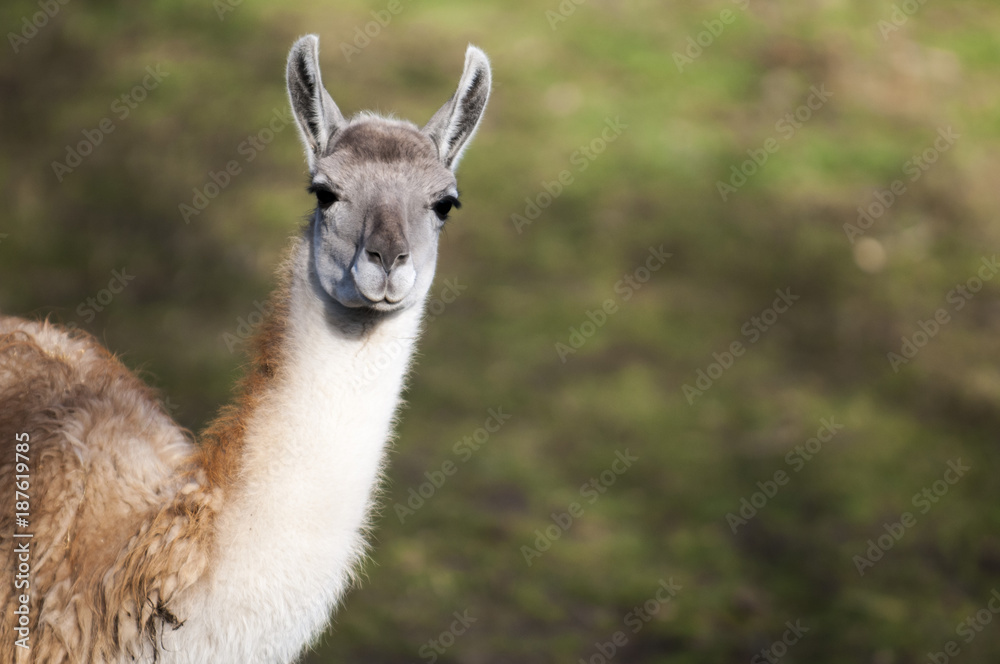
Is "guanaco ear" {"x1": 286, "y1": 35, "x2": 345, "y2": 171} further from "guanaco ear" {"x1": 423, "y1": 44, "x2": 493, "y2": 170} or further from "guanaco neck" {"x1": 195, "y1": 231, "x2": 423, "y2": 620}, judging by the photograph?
"guanaco neck" {"x1": 195, "y1": 231, "x2": 423, "y2": 620}

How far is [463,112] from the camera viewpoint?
3.99 m

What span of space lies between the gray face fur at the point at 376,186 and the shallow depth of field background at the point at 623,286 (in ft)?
8.07

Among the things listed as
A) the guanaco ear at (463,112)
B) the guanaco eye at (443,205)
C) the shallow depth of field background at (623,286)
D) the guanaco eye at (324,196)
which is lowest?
the shallow depth of field background at (623,286)

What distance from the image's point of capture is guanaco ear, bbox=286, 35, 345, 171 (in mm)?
3678

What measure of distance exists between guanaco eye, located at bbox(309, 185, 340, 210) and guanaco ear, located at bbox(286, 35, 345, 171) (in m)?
0.21

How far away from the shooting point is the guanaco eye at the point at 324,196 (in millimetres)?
3594

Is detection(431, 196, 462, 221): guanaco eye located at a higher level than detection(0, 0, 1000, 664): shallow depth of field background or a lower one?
higher

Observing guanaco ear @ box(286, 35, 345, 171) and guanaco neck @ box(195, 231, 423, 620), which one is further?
guanaco ear @ box(286, 35, 345, 171)

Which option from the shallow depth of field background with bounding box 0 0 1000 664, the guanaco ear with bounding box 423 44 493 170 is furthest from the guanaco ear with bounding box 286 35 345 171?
the shallow depth of field background with bounding box 0 0 1000 664

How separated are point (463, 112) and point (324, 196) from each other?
712 mm

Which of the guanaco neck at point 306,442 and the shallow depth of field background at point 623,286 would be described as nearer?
the guanaco neck at point 306,442

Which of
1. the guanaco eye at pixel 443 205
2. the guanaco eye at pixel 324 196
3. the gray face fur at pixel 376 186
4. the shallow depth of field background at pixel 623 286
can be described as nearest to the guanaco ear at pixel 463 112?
the gray face fur at pixel 376 186

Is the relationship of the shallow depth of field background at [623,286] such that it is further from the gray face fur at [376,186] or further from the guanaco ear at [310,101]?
the gray face fur at [376,186]

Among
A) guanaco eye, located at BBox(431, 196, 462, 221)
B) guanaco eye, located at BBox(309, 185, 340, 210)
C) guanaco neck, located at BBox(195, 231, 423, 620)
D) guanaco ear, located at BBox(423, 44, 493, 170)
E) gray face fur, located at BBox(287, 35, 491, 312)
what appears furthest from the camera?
guanaco ear, located at BBox(423, 44, 493, 170)
